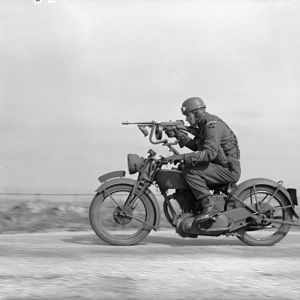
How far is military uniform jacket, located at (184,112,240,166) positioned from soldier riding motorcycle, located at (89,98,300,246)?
0.01 m

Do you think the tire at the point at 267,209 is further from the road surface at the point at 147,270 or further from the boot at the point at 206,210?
the boot at the point at 206,210

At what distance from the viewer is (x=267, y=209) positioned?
27.6 feet

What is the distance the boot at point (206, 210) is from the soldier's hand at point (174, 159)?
542 mm

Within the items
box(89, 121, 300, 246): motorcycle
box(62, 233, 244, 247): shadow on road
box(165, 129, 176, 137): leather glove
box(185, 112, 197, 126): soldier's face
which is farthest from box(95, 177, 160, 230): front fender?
box(185, 112, 197, 126): soldier's face

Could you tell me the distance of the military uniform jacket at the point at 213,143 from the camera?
796 cm

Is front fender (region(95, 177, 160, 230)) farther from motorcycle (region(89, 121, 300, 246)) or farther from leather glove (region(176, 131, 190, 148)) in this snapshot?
leather glove (region(176, 131, 190, 148))

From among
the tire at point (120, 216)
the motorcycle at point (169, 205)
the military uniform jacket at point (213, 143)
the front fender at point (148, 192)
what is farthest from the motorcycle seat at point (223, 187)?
the tire at point (120, 216)

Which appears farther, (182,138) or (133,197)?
(182,138)

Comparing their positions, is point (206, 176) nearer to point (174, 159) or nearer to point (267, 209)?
point (174, 159)

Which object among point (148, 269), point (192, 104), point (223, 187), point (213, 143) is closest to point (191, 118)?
point (192, 104)

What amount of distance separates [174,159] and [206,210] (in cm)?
71

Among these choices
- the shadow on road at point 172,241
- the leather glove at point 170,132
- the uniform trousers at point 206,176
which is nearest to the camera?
the uniform trousers at point 206,176

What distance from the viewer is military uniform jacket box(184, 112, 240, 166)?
796cm

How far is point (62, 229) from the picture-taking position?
11164 millimetres
